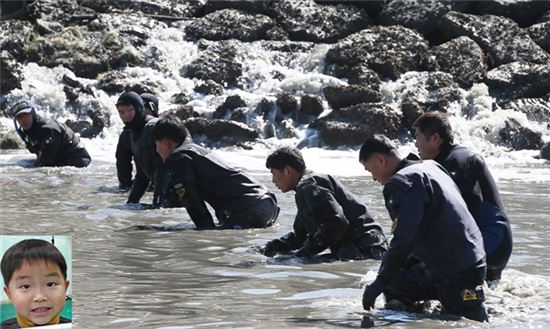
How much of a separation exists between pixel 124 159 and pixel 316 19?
14896 mm

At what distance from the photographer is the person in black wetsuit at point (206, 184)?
9.25 m

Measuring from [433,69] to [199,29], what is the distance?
602cm

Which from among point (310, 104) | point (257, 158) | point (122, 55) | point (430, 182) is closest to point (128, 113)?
point (430, 182)

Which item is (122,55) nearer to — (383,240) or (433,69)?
(433,69)

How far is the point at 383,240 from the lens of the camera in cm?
787

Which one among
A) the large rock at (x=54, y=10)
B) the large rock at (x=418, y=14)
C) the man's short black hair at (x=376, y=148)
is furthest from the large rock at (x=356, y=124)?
the man's short black hair at (x=376, y=148)

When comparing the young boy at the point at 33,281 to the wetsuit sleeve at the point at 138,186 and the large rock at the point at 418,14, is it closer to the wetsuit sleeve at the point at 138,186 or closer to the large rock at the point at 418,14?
the wetsuit sleeve at the point at 138,186

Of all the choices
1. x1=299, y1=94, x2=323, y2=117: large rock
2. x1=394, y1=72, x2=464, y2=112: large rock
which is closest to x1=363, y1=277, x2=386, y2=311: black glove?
x1=299, y1=94, x2=323, y2=117: large rock

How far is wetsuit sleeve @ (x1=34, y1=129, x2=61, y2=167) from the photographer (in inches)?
582

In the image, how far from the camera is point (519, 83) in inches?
963

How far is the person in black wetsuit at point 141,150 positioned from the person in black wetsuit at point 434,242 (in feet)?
18.2

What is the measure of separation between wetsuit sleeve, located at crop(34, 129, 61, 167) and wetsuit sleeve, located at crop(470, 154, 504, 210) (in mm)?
9101

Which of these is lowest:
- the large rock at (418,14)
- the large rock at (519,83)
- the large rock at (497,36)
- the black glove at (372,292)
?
the black glove at (372,292)

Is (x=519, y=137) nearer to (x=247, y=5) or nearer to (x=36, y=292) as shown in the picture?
(x=247, y=5)
